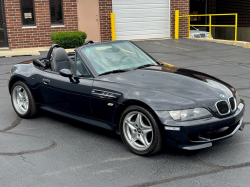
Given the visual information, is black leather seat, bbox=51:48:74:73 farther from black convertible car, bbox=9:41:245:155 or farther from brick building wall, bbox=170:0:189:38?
brick building wall, bbox=170:0:189:38

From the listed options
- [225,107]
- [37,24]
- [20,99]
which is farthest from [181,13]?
[225,107]

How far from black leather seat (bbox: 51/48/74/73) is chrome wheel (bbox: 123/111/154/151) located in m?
1.91

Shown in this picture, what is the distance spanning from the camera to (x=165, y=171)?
405cm

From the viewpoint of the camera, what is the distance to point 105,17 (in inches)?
710

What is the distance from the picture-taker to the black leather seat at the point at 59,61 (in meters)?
5.94

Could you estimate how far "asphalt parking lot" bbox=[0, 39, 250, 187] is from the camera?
12.7 ft

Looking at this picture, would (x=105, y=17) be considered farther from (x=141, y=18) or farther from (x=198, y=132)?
(x=198, y=132)

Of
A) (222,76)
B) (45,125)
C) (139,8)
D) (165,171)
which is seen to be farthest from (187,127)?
(139,8)

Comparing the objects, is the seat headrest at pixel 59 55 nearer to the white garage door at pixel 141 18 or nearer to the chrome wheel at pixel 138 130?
the chrome wheel at pixel 138 130

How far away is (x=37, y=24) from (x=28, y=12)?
0.71 metres

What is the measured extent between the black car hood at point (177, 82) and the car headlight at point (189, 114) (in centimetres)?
16

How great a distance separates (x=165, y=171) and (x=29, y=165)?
5.50ft

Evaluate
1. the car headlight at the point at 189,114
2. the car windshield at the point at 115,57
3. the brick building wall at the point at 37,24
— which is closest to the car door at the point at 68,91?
the car windshield at the point at 115,57

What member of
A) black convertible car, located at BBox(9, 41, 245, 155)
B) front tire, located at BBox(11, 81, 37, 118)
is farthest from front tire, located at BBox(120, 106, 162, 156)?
front tire, located at BBox(11, 81, 37, 118)
